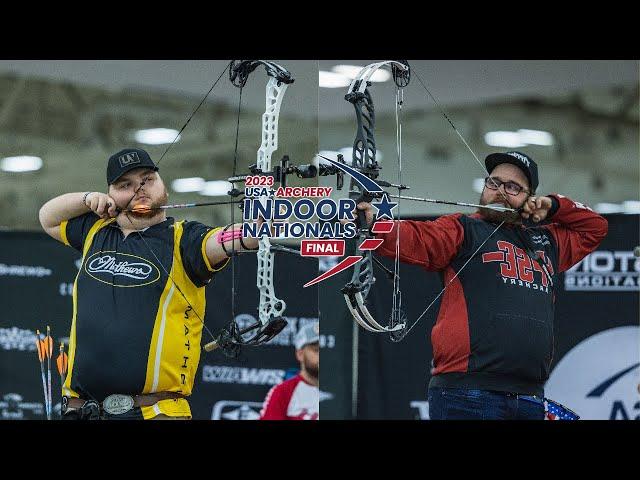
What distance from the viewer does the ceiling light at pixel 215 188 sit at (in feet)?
11.3

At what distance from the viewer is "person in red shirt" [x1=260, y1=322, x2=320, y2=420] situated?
3.92 metres

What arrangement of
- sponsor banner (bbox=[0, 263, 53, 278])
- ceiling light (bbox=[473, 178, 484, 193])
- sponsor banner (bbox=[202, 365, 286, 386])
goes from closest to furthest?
1. ceiling light (bbox=[473, 178, 484, 193])
2. sponsor banner (bbox=[202, 365, 286, 386])
3. sponsor banner (bbox=[0, 263, 53, 278])

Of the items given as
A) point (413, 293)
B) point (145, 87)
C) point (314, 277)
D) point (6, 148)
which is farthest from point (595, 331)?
point (6, 148)

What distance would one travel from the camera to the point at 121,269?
3.17 meters

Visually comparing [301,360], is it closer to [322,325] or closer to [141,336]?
[322,325]

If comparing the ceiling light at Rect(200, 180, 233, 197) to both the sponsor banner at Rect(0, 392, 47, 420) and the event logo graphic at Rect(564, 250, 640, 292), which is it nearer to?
the sponsor banner at Rect(0, 392, 47, 420)

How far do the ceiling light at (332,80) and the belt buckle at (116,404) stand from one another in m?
1.22

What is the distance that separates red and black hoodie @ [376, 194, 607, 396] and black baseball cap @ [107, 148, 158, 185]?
791mm

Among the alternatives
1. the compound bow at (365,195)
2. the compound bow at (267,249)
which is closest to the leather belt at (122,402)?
the compound bow at (267,249)

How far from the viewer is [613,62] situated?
3652 mm

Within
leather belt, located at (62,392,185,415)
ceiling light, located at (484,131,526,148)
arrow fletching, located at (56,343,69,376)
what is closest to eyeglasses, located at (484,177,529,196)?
ceiling light, located at (484,131,526,148)

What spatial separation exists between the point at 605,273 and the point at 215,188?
1.44m

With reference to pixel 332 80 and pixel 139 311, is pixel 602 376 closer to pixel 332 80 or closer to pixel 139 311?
pixel 332 80

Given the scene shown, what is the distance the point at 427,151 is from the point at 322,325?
80 cm
